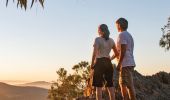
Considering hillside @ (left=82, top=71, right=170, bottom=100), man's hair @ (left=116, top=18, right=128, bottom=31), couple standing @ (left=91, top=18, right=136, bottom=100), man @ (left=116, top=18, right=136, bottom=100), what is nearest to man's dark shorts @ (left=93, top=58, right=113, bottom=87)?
couple standing @ (left=91, top=18, right=136, bottom=100)

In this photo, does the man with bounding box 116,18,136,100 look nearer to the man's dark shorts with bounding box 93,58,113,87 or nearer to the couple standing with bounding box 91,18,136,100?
the couple standing with bounding box 91,18,136,100

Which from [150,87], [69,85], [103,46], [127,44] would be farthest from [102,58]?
[69,85]

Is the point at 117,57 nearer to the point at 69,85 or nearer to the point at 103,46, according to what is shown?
the point at 103,46

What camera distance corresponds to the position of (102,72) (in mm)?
11023

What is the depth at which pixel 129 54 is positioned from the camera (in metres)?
10.5

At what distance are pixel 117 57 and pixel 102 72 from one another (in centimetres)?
52

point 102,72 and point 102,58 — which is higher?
point 102,58

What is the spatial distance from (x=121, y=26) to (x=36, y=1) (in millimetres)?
2025

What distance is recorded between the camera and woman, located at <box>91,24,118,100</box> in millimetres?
10802

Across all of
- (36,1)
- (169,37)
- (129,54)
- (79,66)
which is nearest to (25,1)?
(36,1)

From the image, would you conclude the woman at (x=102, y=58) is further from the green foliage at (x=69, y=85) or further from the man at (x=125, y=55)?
the green foliage at (x=69, y=85)

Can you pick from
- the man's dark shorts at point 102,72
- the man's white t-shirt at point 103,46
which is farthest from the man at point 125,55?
the man's dark shorts at point 102,72

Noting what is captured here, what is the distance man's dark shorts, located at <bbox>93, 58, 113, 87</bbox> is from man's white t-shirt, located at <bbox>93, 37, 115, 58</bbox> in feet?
0.39

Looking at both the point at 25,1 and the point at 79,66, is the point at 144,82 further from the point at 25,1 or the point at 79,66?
the point at 79,66
